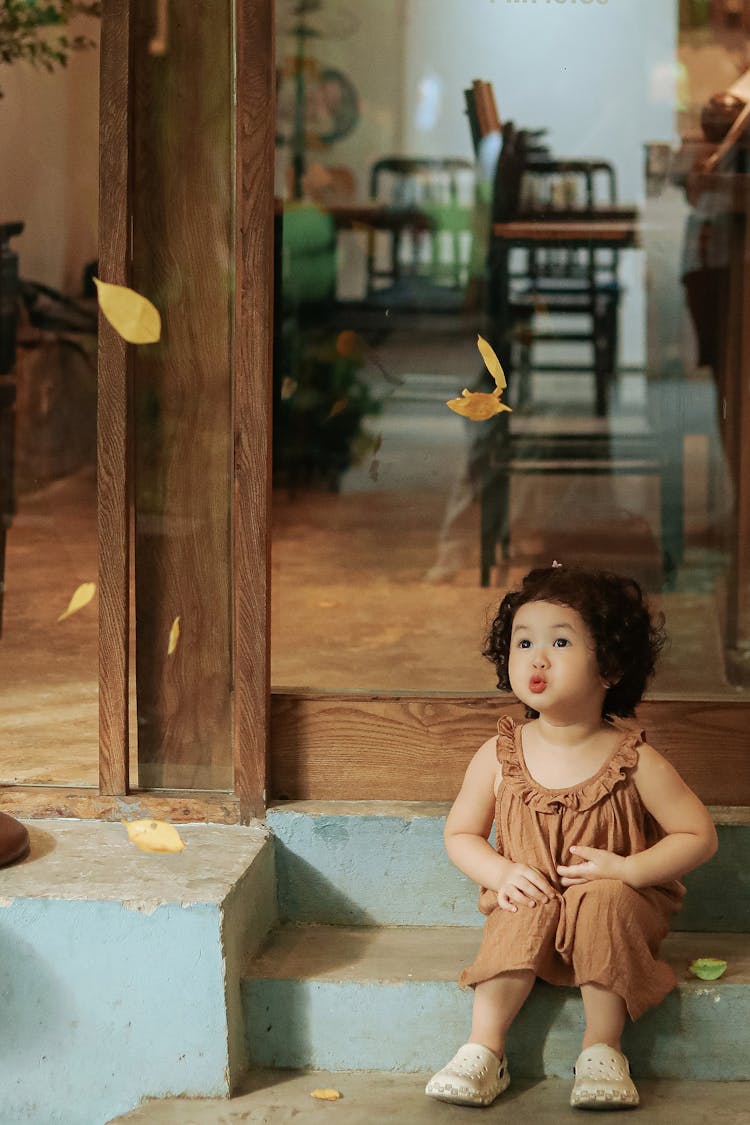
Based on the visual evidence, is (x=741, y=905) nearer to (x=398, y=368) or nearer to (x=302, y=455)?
(x=302, y=455)

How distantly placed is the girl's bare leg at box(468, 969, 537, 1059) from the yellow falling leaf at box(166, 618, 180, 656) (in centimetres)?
77

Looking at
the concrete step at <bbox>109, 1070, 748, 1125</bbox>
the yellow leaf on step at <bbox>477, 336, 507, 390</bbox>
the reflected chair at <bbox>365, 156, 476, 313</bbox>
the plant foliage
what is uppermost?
the plant foliage

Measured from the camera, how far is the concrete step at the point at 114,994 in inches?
76.6

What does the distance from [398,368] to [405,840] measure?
222 centimetres

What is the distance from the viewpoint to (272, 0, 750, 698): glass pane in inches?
117

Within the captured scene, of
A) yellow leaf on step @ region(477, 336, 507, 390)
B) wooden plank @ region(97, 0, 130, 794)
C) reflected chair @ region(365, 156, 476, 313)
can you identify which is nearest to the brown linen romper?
wooden plank @ region(97, 0, 130, 794)

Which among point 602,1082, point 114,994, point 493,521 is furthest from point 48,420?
point 602,1082

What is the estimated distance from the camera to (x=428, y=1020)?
2.00 m

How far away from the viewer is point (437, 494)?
4137 millimetres

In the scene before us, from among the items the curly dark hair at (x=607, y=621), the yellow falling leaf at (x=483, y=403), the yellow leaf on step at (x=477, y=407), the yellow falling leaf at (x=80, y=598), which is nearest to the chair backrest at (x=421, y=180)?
the yellow falling leaf at (x=483, y=403)

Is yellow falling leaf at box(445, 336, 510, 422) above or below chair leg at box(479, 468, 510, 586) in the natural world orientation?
above

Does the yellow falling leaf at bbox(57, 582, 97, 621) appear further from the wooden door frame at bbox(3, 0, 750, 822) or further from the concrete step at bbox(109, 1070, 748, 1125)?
the concrete step at bbox(109, 1070, 748, 1125)

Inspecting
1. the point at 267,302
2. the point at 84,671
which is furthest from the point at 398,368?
the point at 267,302

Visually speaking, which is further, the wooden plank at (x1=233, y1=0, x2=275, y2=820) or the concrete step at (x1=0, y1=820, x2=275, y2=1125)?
the wooden plank at (x1=233, y1=0, x2=275, y2=820)
